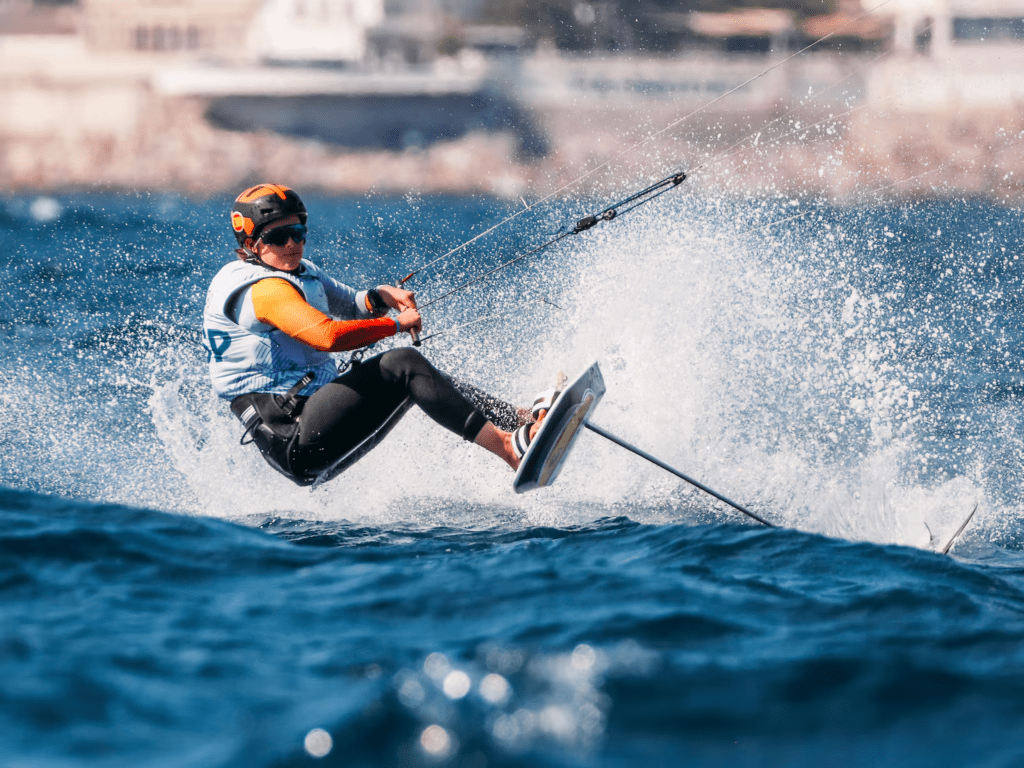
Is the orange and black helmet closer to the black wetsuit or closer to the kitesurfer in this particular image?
the kitesurfer

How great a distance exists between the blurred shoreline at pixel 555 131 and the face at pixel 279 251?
4759 centimetres

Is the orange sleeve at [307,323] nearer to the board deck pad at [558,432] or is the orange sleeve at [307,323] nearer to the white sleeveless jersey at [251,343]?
the white sleeveless jersey at [251,343]

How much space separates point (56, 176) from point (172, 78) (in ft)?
26.3

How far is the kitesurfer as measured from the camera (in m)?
5.57

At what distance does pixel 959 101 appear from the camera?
171 ft

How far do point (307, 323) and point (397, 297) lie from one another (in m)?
0.82

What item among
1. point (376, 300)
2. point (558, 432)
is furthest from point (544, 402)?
point (376, 300)

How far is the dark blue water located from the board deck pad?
336 millimetres

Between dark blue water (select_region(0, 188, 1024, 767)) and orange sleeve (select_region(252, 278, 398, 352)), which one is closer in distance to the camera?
dark blue water (select_region(0, 188, 1024, 767))

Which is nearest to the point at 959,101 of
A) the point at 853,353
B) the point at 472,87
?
the point at 472,87

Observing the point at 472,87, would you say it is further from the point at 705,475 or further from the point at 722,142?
the point at 705,475

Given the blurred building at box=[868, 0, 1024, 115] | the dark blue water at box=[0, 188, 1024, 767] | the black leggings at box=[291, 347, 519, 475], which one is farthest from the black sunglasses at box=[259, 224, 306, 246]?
the blurred building at box=[868, 0, 1024, 115]

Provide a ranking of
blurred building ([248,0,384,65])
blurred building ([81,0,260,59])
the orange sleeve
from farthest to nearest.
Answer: blurred building ([81,0,260,59]) < blurred building ([248,0,384,65]) < the orange sleeve

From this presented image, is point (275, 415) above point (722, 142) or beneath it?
beneath
